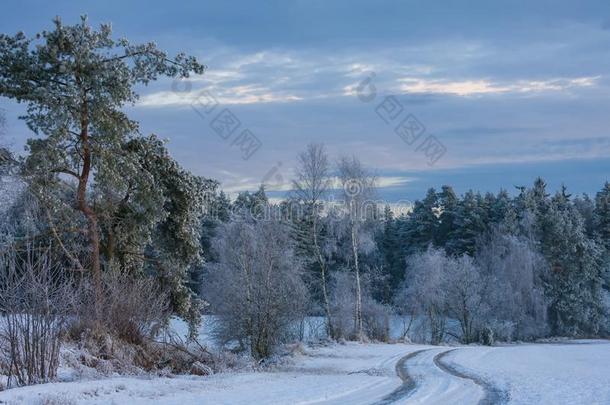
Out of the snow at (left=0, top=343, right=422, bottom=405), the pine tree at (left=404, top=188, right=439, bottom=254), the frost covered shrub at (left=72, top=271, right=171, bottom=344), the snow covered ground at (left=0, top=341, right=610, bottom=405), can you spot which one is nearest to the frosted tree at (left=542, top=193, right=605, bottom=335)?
the pine tree at (left=404, top=188, right=439, bottom=254)

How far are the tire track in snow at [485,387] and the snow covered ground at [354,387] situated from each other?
9 cm

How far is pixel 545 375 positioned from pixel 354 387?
8368mm

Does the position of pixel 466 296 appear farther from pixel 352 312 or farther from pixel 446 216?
pixel 446 216

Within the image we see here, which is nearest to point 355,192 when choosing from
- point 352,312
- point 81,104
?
point 352,312

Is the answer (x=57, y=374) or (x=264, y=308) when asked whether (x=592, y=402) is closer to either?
(x=57, y=374)

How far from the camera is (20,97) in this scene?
21.2 m

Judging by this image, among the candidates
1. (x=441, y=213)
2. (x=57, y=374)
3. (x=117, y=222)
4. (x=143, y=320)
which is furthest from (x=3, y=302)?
(x=441, y=213)

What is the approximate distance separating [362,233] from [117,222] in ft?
80.9

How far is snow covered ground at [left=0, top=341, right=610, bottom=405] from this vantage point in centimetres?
1334

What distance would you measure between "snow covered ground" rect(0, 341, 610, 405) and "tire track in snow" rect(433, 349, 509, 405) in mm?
92

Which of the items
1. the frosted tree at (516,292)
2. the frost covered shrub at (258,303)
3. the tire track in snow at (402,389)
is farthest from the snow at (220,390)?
the frosted tree at (516,292)

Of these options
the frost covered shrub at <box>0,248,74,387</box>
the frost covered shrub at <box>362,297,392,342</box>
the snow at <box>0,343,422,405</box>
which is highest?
the frost covered shrub at <box>0,248,74,387</box>

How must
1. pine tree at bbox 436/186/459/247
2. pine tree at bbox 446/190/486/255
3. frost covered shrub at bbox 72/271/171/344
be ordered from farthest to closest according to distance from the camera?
pine tree at bbox 436/186/459/247 → pine tree at bbox 446/190/486/255 → frost covered shrub at bbox 72/271/171/344

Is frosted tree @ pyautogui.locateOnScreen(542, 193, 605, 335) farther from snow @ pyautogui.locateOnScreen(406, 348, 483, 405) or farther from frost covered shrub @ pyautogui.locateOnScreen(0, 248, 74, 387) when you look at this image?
frost covered shrub @ pyautogui.locateOnScreen(0, 248, 74, 387)
